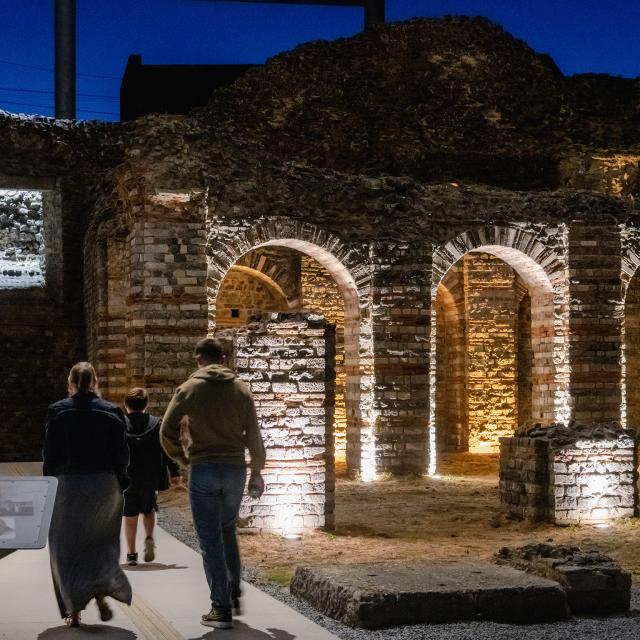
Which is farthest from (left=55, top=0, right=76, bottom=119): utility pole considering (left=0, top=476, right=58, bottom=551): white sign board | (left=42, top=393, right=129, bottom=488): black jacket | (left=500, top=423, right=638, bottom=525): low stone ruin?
(left=0, top=476, right=58, bottom=551): white sign board

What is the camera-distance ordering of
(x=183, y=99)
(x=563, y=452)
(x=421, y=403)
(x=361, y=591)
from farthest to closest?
(x=183, y=99) < (x=421, y=403) < (x=563, y=452) < (x=361, y=591)

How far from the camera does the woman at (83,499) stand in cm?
502

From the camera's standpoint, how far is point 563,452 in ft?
32.0

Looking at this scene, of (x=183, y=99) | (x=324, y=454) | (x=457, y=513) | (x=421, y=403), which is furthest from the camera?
(x=183, y=99)

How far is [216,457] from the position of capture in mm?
5230

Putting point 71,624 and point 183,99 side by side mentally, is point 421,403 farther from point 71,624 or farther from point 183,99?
point 183,99

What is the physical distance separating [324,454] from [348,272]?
599 centimetres

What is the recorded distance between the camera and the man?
203 inches

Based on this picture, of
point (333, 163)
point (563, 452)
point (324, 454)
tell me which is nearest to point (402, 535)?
point (324, 454)

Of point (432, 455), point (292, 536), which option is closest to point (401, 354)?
point (432, 455)

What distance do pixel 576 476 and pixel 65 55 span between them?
21573mm

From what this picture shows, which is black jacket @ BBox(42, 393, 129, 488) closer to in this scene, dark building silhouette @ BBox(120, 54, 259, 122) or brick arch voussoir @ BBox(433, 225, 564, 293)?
brick arch voussoir @ BBox(433, 225, 564, 293)

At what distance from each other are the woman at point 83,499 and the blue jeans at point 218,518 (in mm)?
424

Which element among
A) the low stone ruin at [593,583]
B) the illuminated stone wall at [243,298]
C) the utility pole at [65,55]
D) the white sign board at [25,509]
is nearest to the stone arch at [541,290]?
the illuminated stone wall at [243,298]
